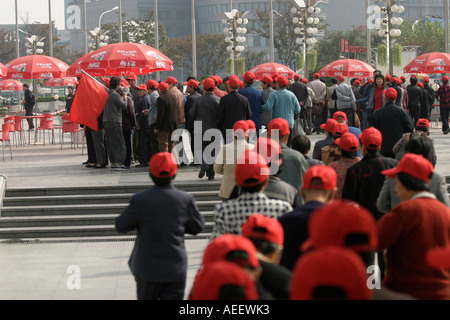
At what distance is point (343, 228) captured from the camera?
3393mm

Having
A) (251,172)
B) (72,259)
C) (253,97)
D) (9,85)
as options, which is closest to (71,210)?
(72,259)

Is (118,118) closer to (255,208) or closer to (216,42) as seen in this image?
(255,208)

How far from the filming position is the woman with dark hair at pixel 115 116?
54.0 feet

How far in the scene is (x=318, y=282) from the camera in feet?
9.30

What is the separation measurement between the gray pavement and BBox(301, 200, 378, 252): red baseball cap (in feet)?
18.9

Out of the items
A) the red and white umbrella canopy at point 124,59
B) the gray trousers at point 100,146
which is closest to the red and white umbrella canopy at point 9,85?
the red and white umbrella canopy at point 124,59

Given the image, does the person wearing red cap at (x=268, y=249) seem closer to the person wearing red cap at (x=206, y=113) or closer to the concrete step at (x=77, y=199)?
the concrete step at (x=77, y=199)

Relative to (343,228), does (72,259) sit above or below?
below

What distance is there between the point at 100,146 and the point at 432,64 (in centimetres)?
1466

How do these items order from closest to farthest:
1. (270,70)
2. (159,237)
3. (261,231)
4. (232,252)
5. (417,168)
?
(232,252) → (261,231) → (417,168) → (159,237) → (270,70)

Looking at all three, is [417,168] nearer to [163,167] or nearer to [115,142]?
[163,167]

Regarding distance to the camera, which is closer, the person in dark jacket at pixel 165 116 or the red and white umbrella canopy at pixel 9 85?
the person in dark jacket at pixel 165 116

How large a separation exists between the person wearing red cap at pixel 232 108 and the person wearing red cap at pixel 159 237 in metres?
8.17
